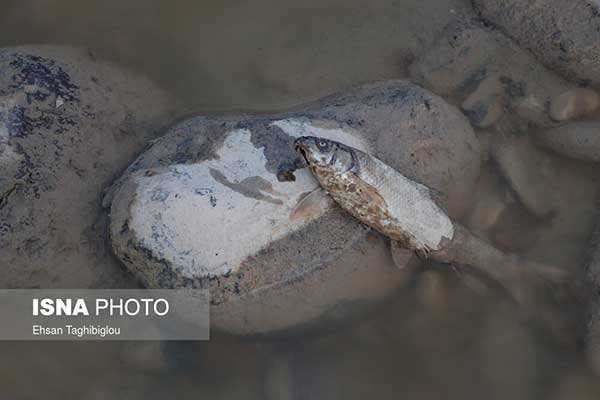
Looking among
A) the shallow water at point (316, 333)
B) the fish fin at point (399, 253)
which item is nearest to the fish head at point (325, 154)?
the fish fin at point (399, 253)

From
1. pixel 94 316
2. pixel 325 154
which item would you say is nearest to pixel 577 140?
pixel 325 154

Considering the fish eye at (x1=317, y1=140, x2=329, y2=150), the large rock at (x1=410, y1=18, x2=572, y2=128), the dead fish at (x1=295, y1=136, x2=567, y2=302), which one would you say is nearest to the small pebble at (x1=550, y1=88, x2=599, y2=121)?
the large rock at (x1=410, y1=18, x2=572, y2=128)

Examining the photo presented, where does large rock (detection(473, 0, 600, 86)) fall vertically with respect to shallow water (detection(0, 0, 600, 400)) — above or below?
→ above

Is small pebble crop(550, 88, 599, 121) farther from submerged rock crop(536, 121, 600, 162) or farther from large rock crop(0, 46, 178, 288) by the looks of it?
large rock crop(0, 46, 178, 288)

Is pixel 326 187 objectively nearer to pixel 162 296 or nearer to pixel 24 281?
pixel 162 296

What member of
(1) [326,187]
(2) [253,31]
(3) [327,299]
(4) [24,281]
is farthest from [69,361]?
(2) [253,31]
